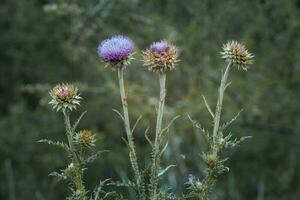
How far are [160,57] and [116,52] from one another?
20 centimetres

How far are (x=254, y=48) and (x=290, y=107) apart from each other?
0.69 metres

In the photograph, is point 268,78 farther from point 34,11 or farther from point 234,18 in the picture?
point 34,11

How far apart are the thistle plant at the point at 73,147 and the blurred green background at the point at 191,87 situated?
1.17 metres

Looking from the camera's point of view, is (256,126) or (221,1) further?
(256,126)

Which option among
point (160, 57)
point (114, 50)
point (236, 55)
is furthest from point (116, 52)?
point (236, 55)

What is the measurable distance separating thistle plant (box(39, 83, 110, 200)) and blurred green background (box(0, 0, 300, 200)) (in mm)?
1172

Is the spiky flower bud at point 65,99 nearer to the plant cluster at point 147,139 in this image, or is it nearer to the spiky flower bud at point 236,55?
the plant cluster at point 147,139

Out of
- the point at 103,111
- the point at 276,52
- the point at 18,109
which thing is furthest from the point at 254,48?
the point at 103,111

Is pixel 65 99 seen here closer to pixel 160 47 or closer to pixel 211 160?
pixel 160 47

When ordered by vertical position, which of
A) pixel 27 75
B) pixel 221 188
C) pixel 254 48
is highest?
pixel 27 75

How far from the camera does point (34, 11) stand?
12180mm

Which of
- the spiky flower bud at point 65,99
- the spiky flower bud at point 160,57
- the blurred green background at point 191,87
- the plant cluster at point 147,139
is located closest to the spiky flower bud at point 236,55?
the plant cluster at point 147,139

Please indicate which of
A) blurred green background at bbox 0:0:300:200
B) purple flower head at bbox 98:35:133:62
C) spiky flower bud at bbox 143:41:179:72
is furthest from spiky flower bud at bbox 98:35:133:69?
blurred green background at bbox 0:0:300:200

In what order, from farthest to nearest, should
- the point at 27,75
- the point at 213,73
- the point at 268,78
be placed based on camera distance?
the point at 27,75 → the point at 213,73 → the point at 268,78
